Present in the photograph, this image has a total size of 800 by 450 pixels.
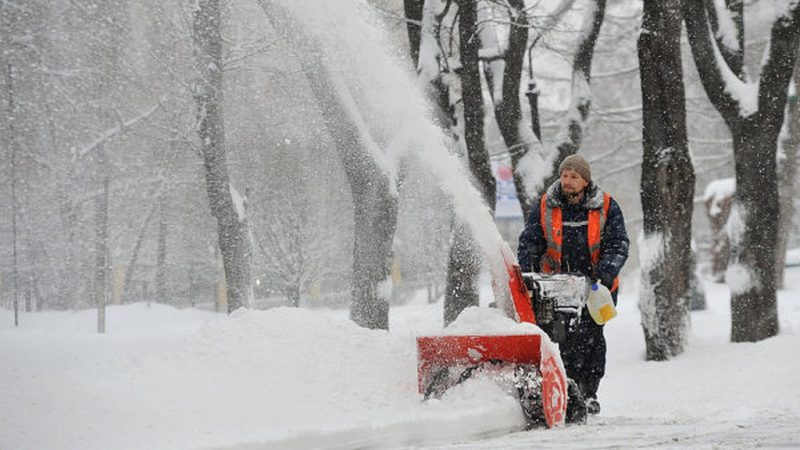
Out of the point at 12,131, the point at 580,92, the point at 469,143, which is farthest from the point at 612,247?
the point at 12,131

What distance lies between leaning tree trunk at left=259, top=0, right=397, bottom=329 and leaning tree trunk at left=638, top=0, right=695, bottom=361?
10.5 ft

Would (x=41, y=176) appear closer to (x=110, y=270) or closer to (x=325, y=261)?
(x=110, y=270)

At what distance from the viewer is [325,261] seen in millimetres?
23734

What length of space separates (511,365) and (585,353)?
1.18 meters

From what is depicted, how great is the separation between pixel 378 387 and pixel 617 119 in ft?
67.2

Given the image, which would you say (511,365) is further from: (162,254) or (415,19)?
(162,254)

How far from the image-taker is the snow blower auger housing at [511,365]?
569 centimetres

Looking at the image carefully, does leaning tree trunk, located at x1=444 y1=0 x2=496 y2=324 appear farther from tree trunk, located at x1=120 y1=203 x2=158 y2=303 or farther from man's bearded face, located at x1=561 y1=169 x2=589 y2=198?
tree trunk, located at x1=120 y1=203 x2=158 y2=303

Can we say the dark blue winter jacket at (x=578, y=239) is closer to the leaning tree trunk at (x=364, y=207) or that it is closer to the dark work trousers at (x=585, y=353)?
the dark work trousers at (x=585, y=353)

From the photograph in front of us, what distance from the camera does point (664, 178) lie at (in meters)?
11.1

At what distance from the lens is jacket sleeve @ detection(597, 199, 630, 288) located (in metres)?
6.49

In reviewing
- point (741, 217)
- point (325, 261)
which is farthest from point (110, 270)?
point (741, 217)

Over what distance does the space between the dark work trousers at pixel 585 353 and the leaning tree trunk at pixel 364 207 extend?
5.86m

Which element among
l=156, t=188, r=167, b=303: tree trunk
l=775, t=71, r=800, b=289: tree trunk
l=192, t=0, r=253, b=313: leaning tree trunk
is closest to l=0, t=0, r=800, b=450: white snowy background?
l=192, t=0, r=253, b=313: leaning tree trunk
